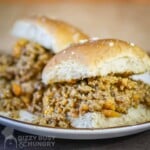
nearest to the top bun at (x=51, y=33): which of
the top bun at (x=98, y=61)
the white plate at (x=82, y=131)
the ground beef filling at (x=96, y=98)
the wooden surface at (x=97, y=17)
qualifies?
the top bun at (x=98, y=61)

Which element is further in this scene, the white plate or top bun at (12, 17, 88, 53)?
top bun at (12, 17, 88, 53)

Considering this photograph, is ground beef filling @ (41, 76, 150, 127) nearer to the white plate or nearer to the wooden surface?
the white plate

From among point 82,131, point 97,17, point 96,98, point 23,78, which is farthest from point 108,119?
point 97,17

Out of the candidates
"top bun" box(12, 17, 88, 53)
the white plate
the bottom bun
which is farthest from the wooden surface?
the white plate

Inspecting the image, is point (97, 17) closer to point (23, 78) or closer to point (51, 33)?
point (51, 33)

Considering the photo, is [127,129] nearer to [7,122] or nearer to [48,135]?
[48,135]

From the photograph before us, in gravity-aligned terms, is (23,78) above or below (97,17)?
below

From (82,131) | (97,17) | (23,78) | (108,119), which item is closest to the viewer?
(82,131)
